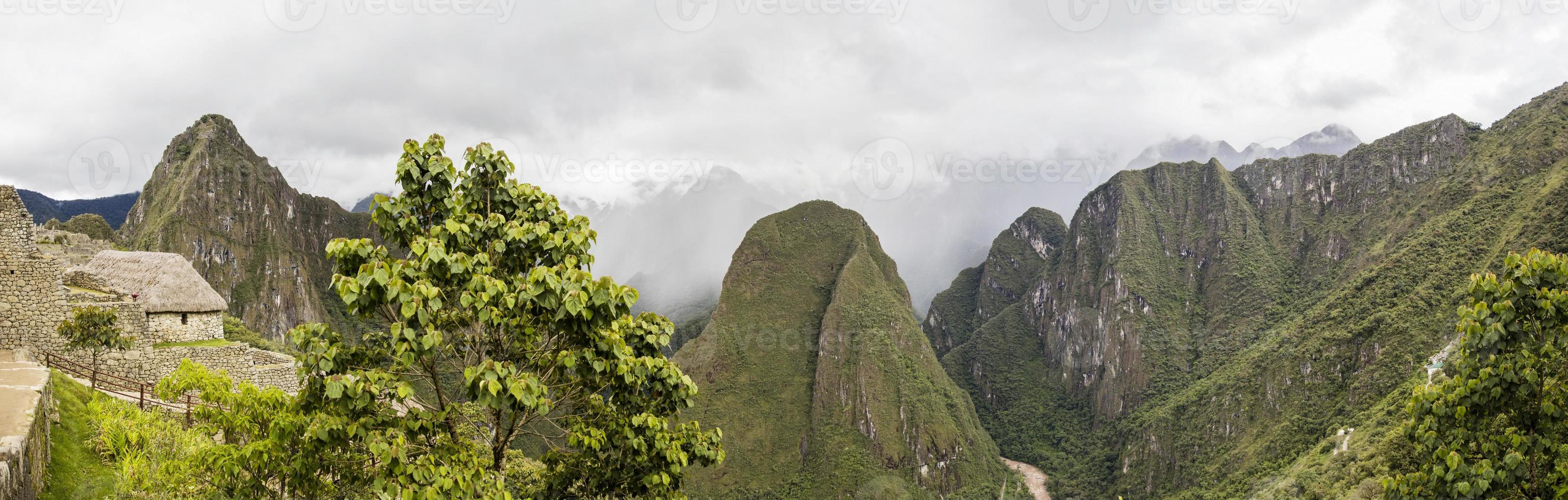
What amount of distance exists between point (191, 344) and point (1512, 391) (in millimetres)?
30816

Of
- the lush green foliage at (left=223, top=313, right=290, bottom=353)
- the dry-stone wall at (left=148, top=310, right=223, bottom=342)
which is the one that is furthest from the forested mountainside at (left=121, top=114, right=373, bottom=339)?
the dry-stone wall at (left=148, top=310, right=223, bottom=342)

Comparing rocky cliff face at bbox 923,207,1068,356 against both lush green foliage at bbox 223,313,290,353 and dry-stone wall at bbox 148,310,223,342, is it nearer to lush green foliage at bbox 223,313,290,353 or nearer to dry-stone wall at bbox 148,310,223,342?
lush green foliage at bbox 223,313,290,353

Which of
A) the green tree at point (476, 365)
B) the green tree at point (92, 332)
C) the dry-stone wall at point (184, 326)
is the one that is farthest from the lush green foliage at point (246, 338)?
the green tree at point (476, 365)

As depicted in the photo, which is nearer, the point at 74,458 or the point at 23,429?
the point at 23,429

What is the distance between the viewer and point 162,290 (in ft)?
76.7

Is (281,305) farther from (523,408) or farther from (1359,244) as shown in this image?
(1359,244)

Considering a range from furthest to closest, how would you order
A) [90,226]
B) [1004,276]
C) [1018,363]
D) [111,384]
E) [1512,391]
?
[1004,276], [1018,363], [90,226], [111,384], [1512,391]

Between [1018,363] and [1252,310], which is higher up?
[1252,310]

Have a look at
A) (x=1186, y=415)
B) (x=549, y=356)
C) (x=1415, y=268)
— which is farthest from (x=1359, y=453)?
(x=549, y=356)

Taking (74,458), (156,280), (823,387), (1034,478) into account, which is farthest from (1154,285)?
(74,458)

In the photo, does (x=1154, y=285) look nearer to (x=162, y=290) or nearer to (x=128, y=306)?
(x=162, y=290)

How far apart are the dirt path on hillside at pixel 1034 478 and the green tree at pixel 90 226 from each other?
103m

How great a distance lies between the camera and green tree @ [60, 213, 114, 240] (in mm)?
53812

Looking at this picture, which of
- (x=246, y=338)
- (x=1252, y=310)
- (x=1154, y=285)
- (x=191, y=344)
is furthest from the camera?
(x=1154, y=285)
